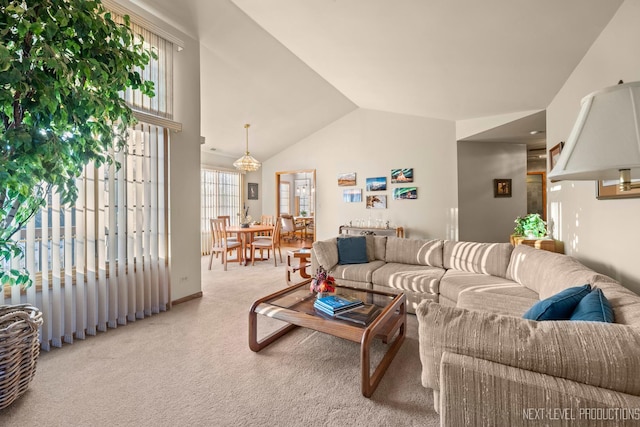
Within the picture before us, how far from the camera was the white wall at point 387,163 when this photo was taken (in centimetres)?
571

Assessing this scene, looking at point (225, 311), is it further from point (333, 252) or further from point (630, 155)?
point (630, 155)

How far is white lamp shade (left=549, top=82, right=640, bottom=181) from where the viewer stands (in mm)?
807

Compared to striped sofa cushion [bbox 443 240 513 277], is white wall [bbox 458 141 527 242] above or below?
above

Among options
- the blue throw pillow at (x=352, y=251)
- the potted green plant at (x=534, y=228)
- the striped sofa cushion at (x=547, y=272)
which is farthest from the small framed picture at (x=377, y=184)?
the striped sofa cushion at (x=547, y=272)

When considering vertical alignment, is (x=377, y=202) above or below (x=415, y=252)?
above

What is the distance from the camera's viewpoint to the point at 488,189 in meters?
5.79

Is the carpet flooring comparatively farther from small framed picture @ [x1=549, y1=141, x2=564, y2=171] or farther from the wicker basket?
small framed picture @ [x1=549, y1=141, x2=564, y2=171]

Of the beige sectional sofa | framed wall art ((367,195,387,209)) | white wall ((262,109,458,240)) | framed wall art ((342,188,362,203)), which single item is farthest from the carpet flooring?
framed wall art ((342,188,362,203))

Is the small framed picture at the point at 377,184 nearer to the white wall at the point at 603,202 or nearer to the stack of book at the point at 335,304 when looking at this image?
the white wall at the point at 603,202

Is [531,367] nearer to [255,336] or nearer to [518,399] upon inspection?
[518,399]

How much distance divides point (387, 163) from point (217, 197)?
4.20m

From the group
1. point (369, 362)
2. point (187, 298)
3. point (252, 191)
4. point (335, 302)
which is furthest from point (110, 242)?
point (252, 191)

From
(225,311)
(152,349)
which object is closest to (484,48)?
(225,311)

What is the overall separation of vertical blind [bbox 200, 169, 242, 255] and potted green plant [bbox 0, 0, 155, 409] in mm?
5144
